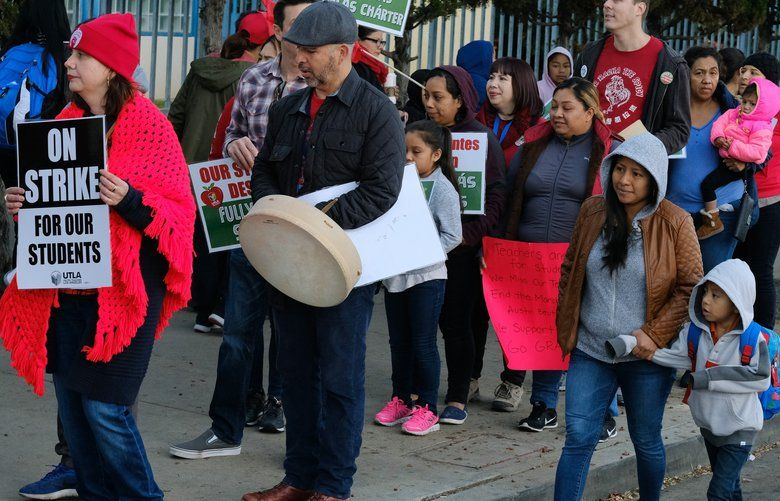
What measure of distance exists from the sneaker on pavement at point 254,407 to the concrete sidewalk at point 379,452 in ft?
0.37

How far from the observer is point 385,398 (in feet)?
23.8

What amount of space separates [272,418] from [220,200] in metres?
1.13

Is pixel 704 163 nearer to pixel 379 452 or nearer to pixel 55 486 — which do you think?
pixel 379 452

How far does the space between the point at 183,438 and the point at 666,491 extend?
243cm

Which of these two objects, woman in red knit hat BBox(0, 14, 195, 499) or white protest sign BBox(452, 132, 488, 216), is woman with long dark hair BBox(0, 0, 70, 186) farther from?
white protest sign BBox(452, 132, 488, 216)

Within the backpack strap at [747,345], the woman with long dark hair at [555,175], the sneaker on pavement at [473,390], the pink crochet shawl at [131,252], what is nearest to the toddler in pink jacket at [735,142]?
the woman with long dark hair at [555,175]

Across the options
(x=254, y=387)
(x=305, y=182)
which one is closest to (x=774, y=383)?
(x=305, y=182)

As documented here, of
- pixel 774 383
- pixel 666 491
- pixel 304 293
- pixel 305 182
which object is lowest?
pixel 666 491

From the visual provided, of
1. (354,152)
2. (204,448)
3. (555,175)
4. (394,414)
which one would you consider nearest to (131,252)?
(354,152)

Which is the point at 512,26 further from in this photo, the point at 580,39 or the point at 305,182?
the point at 305,182

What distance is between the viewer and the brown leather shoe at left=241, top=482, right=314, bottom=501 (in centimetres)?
519

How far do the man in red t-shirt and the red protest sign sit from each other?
0.84m

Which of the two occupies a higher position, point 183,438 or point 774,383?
point 774,383

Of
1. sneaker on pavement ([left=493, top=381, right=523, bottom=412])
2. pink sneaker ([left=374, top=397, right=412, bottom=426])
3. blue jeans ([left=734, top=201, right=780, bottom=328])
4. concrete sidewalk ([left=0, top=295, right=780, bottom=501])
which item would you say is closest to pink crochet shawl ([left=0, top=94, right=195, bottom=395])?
concrete sidewalk ([left=0, top=295, right=780, bottom=501])
